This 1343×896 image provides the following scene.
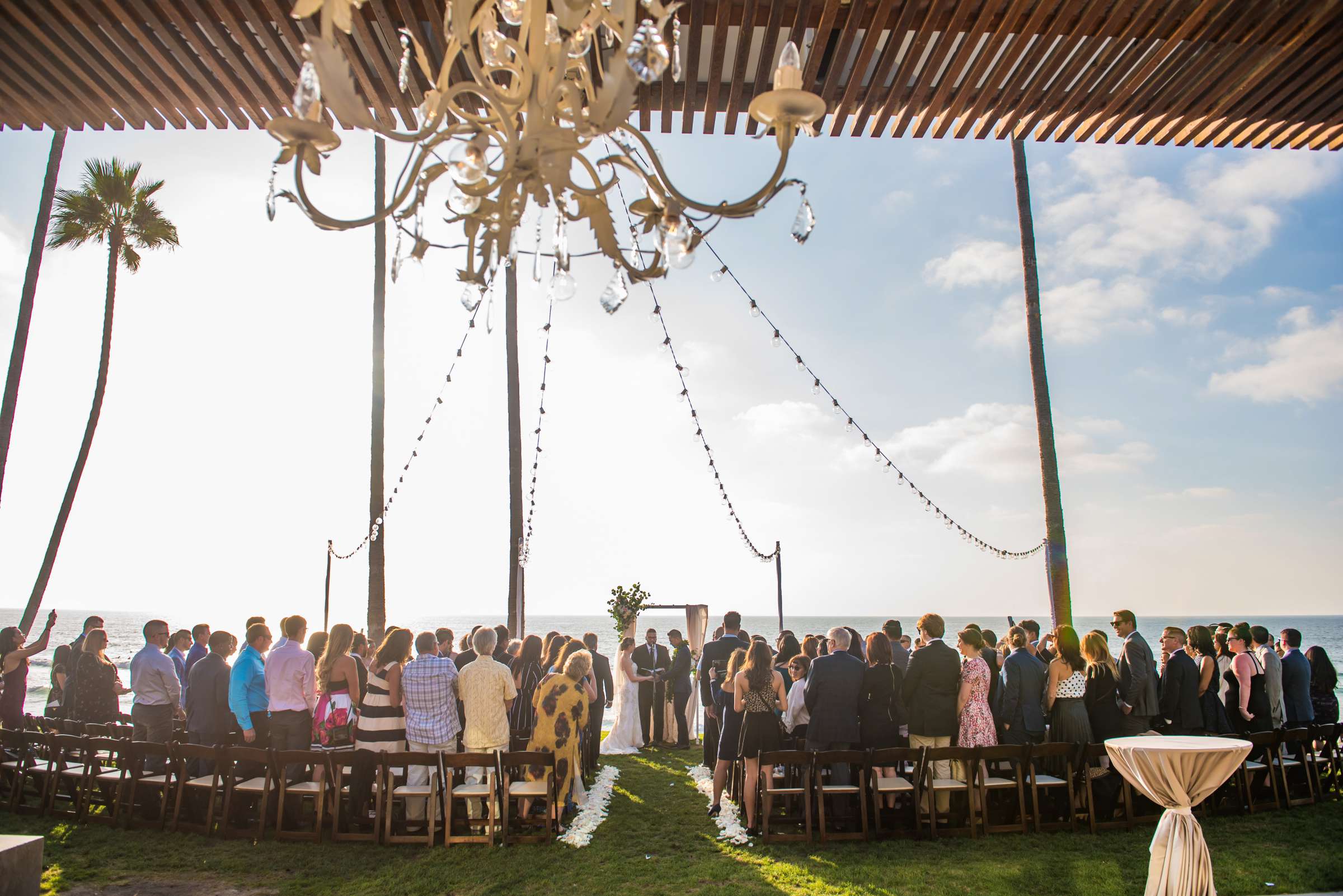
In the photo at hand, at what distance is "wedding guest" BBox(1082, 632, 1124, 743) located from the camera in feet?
23.4

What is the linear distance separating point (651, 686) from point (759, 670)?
547cm

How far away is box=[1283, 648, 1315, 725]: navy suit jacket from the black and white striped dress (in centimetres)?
854

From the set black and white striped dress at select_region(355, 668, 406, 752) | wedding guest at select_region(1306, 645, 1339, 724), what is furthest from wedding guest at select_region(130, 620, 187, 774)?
wedding guest at select_region(1306, 645, 1339, 724)

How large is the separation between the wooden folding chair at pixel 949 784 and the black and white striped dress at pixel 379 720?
4272mm

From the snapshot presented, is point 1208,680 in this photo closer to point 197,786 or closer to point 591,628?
point 197,786

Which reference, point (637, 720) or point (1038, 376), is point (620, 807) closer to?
point (637, 720)

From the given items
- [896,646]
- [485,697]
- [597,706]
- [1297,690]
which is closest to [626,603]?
[597,706]

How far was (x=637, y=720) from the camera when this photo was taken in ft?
38.5

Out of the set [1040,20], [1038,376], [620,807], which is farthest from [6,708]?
[1038,376]

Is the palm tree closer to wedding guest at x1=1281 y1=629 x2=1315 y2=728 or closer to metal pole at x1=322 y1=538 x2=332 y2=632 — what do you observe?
metal pole at x1=322 y1=538 x2=332 y2=632

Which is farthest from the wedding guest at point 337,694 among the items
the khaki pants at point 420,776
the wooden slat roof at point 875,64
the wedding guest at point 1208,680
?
the wedding guest at point 1208,680

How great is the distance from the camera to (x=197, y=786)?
671cm

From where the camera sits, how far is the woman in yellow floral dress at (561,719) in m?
7.11

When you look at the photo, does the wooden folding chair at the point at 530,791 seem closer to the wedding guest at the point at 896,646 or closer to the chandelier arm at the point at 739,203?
the wedding guest at the point at 896,646
